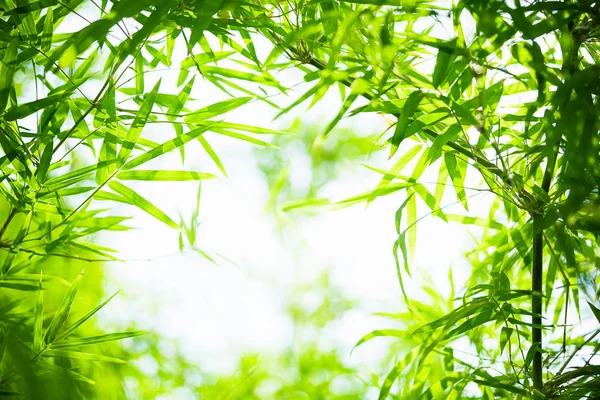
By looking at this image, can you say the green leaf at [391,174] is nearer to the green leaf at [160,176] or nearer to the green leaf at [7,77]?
the green leaf at [160,176]

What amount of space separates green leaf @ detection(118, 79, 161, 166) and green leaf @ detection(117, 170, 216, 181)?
0.03 meters

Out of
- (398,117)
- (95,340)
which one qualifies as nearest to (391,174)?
(398,117)

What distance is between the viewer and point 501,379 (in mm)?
664

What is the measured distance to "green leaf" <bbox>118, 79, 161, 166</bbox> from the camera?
2.04ft

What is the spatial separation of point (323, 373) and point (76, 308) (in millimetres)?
952

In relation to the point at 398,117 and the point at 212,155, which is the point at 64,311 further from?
the point at 398,117

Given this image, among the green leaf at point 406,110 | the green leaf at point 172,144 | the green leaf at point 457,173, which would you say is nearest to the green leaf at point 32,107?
the green leaf at point 172,144

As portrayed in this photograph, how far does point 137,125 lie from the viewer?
629 mm

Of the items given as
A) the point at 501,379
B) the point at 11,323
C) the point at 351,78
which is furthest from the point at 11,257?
the point at 501,379

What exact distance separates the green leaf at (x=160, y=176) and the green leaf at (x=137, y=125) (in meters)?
0.03

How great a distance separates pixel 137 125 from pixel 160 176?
82 millimetres

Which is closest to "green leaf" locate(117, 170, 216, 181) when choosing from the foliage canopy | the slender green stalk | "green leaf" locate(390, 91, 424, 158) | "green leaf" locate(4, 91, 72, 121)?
the foliage canopy

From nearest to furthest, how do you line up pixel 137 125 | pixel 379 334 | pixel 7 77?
pixel 7 77
pixel 137 125
pixel 379 334

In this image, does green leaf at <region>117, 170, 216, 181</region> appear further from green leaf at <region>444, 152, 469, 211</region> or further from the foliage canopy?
green leaf at <region>444, 152, 469, 211</region>
